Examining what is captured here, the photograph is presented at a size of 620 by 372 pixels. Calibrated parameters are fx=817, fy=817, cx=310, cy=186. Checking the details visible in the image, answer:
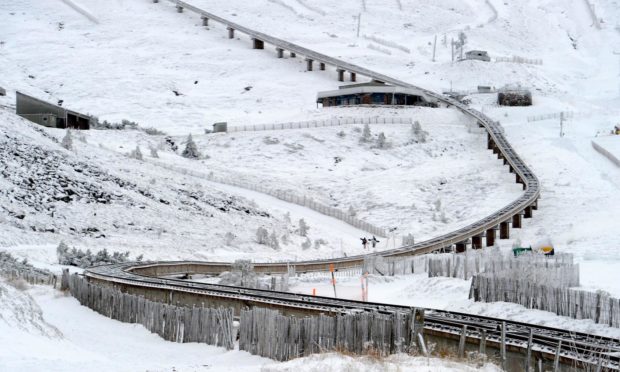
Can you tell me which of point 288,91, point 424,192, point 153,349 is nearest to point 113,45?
point 288,91

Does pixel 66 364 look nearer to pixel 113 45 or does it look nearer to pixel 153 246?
pixel 153 246

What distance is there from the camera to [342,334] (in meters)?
15.8

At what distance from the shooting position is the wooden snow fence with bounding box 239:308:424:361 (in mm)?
15547

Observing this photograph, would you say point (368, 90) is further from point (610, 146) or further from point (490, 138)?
point (610, 146)

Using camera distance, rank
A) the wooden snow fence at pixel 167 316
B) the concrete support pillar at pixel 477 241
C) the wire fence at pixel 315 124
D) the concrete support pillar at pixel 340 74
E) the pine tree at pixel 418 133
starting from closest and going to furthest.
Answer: the wooden snow fence at pixel 167 316 < the concrete support pillar at pixel 477 241 < the pine tree at pixel 418 133 < the wire fence at pixel 315 124 < the concrete support pillar at pixel 340 74

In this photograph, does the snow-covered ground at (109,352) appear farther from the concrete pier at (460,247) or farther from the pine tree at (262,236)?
the concrete pier at (460,247)

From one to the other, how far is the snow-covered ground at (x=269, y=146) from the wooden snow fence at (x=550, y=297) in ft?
1.37

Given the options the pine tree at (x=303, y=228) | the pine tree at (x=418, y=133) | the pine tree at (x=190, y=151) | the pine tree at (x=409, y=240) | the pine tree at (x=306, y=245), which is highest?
the pine tree at (x=418, y=133)

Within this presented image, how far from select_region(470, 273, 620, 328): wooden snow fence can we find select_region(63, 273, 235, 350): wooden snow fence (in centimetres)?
832

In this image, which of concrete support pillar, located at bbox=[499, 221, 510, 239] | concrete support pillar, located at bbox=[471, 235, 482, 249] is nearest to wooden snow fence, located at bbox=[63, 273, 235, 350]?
concrete support pillar, located at bbox=[471, 235, 482, 249]

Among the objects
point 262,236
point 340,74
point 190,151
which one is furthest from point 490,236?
point 340,74

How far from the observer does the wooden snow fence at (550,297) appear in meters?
19.5

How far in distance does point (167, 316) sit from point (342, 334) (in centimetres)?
666

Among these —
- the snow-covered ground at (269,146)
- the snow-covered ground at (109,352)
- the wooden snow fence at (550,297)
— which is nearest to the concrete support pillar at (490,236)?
the snow-covered ground at (269,146)
